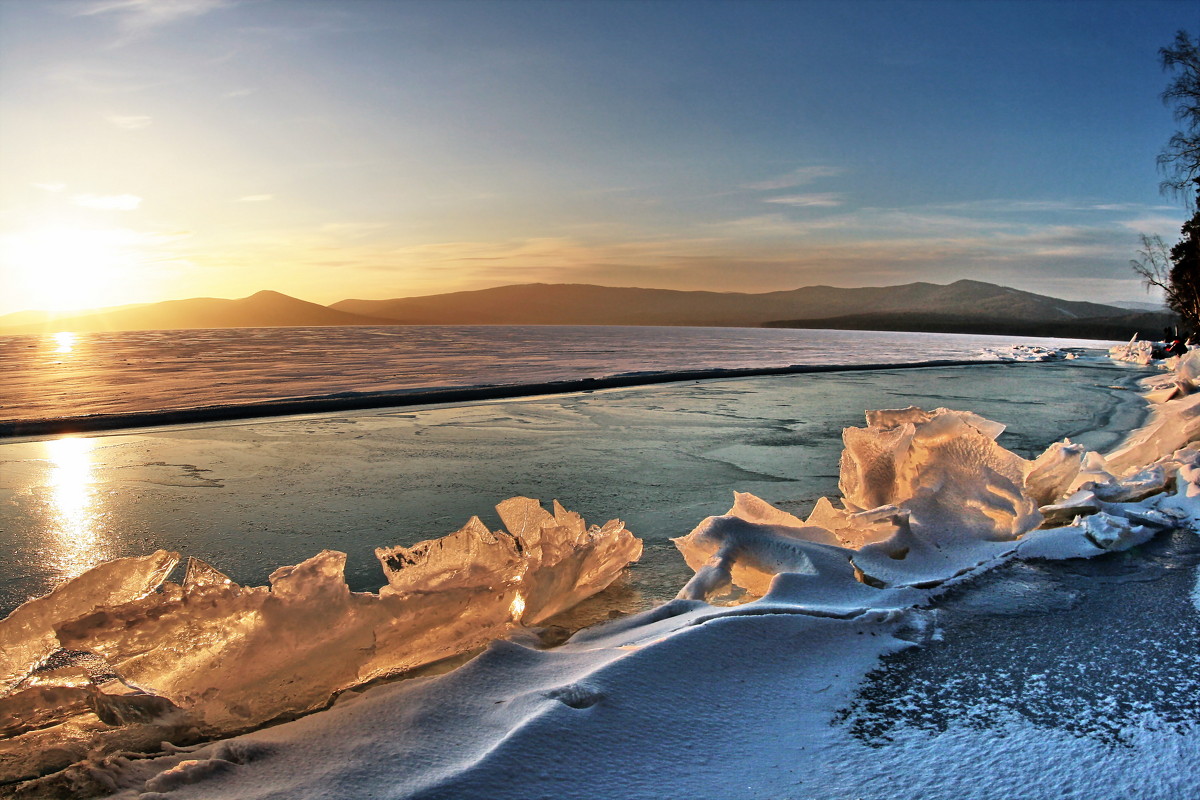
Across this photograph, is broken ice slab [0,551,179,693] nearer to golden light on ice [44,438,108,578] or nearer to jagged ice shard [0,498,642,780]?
jagged ice shard [0,498,642,780]

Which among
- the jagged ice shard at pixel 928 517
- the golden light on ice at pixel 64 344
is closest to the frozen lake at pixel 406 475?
the jagged ice shard at pixel 928 517

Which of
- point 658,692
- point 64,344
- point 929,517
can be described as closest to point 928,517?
point 929,517

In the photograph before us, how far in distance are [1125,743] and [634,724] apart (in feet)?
3.70

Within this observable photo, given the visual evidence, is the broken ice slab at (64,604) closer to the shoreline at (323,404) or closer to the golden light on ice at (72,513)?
the golden light on ice at (72,513)

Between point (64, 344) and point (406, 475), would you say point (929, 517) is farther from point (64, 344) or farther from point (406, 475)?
point (64, 344)

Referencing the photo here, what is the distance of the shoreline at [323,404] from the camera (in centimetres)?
836

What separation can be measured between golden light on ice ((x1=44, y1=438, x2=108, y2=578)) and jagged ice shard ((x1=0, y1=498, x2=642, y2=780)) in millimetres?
1058

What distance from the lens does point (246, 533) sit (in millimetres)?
3994

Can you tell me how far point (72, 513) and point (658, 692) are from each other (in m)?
4.22

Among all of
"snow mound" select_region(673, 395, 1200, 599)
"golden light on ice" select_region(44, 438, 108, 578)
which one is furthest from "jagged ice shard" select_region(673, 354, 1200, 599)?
"golden light on ice" select_region(44, 438, 108, 578)

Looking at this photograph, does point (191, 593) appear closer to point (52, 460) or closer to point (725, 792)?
point (725, 792)

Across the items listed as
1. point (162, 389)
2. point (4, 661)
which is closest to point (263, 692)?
point (4, 661)

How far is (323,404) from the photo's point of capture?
34.0 ft

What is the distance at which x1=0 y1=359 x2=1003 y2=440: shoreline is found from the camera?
8.36m
